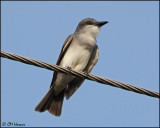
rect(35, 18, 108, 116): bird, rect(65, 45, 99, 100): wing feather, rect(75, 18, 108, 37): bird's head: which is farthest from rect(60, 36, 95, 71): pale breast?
rect(75, 18, 108, 37): bird's head

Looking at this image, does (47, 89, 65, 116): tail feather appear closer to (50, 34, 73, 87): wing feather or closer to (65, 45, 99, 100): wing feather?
(65, 45, 99, 100): wing feather

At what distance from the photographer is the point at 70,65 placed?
812cm

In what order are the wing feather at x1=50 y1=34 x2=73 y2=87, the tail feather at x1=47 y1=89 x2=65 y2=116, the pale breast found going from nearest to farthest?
the pale breast → the wing feather at x1=50 y1=34 x2=73 y2=87 → the tail feather at x1=47 y1=89 x2=65 y2=116

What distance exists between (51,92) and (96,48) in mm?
1534

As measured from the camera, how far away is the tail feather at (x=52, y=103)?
8.29m

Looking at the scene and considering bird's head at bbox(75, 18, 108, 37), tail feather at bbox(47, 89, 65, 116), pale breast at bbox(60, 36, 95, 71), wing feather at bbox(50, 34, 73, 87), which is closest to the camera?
pale breast at bbox(60, 36, 95, 71)

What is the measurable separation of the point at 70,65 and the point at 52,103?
3.59 feet

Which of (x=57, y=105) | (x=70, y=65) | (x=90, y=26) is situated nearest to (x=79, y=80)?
(x=70, y=65)

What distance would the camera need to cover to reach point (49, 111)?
332 inches

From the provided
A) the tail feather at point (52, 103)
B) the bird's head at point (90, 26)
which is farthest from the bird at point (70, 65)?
the bird's head at point (90, 26)

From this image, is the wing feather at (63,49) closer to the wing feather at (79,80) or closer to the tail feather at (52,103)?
the tail feather at (52,103)

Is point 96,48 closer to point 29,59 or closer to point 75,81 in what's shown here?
point 75,81

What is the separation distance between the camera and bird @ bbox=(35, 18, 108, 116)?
820 cm

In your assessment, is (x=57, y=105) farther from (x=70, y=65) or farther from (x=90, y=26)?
(x=90, y=26)
